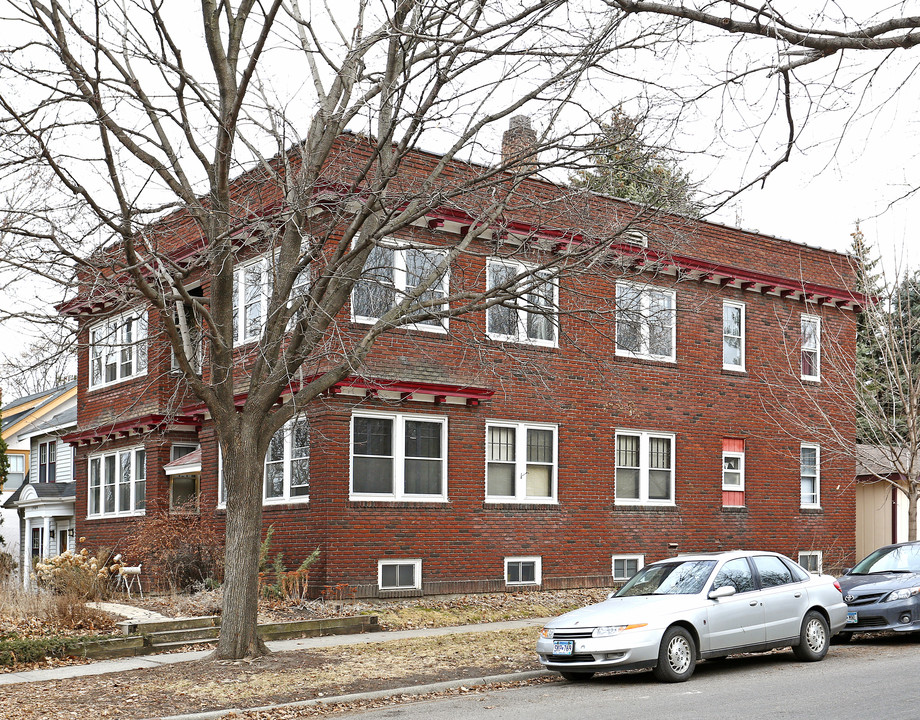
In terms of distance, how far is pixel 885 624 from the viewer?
Result: 49.6ft

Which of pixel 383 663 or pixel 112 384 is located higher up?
pixel 112 384

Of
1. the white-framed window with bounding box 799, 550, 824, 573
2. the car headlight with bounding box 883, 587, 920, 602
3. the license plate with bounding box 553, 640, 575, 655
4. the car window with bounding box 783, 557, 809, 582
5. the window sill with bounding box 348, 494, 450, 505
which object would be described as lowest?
the white-framed window with bounding box 799, 550, 824, 573

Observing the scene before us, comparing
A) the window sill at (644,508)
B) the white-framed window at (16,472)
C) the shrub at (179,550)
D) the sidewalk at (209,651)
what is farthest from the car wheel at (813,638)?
the white-framed window at (16,472)

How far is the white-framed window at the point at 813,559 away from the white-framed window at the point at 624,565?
17.7ft

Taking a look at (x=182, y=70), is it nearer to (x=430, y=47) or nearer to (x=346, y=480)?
(x=430, y=47)

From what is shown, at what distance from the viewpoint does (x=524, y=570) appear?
68.7 feet

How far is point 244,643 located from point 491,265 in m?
10.1

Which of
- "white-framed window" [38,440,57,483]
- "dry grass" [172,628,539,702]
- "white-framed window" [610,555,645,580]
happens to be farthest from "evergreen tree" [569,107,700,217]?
"white-framed window" [38,440,57,483]

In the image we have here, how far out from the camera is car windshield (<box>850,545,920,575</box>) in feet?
53.6

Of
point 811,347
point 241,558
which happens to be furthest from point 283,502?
point 811,347

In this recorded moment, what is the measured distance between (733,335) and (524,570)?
→ 8.24 metres

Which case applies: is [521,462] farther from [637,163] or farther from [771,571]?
[637,163]

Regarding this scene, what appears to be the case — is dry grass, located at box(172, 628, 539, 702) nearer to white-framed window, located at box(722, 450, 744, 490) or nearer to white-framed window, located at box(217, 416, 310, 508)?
white-framed window, located at box(217, 416, 310, 508)

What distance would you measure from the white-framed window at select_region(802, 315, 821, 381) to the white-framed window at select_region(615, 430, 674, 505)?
198 inches
